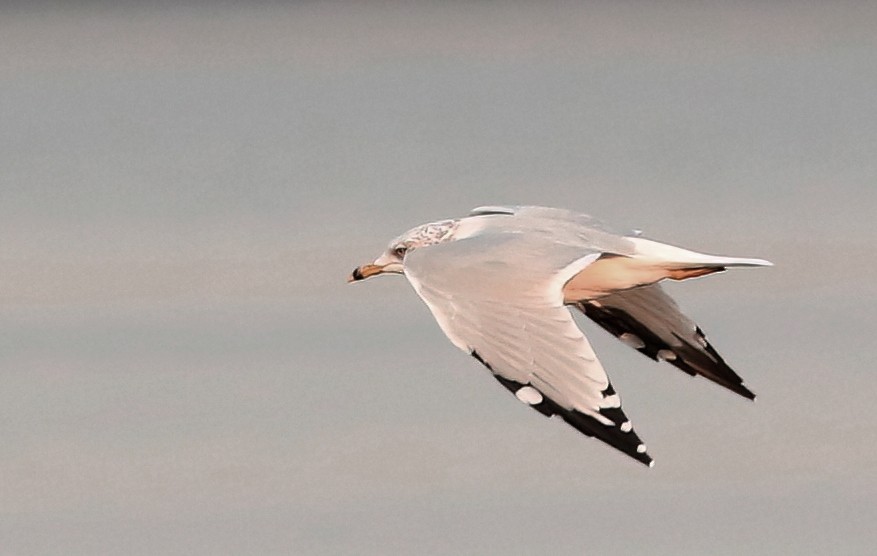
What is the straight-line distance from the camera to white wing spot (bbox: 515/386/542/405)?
281cm

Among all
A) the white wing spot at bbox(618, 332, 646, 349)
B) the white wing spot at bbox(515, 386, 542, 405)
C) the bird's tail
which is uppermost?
the bird's tail

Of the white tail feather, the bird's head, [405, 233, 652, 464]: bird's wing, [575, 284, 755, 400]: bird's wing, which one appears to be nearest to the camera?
[405, 233, 652, 464]: bird's wing

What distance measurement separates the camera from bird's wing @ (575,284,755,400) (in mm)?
3811

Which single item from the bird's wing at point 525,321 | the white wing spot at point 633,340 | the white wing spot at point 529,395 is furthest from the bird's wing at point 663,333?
the white wing spot at point 529,395

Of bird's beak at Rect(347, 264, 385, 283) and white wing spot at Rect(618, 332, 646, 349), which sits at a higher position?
bird's beak at Rect(347, 264, 385, 283)

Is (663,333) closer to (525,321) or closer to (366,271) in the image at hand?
(366,271)

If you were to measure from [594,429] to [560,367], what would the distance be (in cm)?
12

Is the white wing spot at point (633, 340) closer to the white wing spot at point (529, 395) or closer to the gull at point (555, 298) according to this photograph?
the gull at point (555, 298)

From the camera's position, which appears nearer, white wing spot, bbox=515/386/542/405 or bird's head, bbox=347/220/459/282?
white wing spot, bbox=515/386/542/405

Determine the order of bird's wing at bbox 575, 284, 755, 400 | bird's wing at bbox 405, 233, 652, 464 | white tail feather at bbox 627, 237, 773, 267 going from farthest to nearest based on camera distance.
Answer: bird's wing at bbox 575, 284, 755, 400
white tail feather at bbox 627, 237, 773, 267
bird's wing at bbox 405, 233, 652, 464

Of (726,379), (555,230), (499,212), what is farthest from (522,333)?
(726,379)

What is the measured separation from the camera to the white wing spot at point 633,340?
3.85 metres

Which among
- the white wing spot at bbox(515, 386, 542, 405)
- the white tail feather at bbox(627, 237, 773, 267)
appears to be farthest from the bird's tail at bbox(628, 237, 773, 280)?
the white wing spot at bbox(515, 386, 542, 405)

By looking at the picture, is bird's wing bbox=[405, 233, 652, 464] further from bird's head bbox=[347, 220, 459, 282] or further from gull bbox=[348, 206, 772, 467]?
bird's head bbox=[347, 220, 459, 282]
